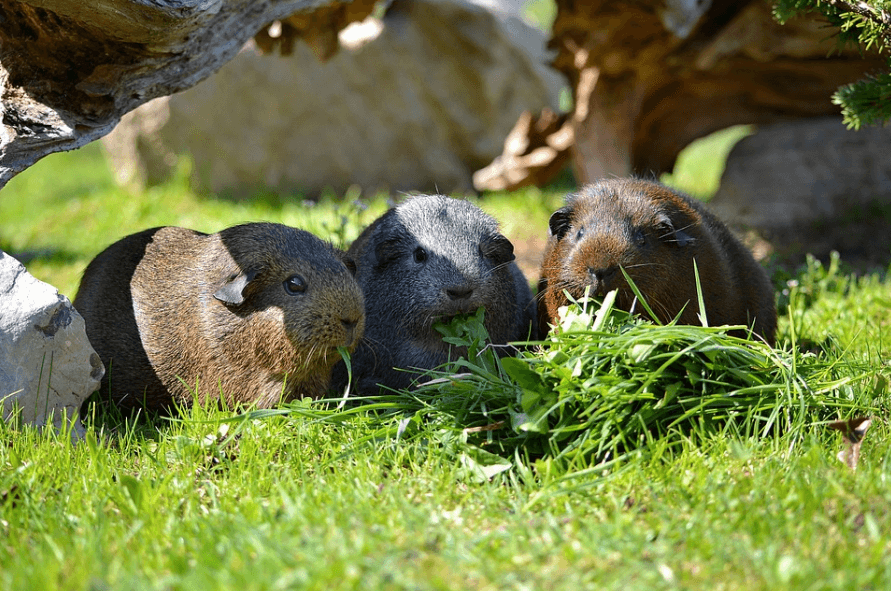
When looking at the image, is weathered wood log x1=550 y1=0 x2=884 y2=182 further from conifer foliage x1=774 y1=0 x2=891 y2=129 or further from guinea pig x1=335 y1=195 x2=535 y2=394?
guinea pig x1=335 y1=195 x2=535 y2=394

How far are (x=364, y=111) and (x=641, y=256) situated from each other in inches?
289

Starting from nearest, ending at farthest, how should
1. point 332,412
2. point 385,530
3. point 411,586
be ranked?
point 411,586 < point 385,530 < point 332,412

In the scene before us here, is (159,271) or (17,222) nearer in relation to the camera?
(159,271)

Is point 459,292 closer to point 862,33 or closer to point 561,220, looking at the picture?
point 561,220

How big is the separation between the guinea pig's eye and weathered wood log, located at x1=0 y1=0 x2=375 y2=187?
4.72ft

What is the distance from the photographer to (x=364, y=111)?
10.9 meters

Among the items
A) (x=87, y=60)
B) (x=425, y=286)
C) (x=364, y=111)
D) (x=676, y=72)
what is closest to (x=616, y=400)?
(x=425, y=286)

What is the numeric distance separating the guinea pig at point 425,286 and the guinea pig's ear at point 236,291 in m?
0.90

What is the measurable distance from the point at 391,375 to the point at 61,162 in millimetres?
13164

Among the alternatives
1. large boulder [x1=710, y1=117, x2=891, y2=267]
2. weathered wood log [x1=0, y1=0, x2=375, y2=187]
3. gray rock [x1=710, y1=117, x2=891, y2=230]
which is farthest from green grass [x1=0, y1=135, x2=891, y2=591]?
gray rock [x1=710, y1=117, x2=891, y2=230]

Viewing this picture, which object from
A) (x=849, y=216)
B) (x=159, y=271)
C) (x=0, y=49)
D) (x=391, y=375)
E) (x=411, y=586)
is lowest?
(x=849, y=216)

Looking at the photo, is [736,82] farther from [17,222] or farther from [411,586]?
[17,222]

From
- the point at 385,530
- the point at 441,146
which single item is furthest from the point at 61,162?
the point at 385,530

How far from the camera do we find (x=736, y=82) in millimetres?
8688
